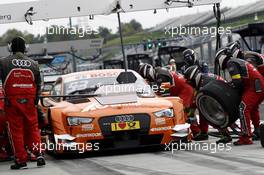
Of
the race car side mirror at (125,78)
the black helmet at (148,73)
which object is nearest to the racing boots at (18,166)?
the race car side mirror at (125,78)

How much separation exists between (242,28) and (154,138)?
44.0 feet

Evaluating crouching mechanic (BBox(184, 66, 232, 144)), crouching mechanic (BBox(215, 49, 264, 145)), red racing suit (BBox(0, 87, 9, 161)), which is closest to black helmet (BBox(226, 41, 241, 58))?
crouching mechanic (BBox(215, 49, 264, 145))

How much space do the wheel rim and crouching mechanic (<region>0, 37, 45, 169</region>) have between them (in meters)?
3.01

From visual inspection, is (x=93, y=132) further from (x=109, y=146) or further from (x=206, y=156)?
(x=206, y=156)

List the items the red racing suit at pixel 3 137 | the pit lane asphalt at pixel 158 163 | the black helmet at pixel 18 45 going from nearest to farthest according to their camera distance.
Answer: the pit lane asphalt at pixel 158 163 < the black helmet at pixel 18 45 < the red racing suit at pixel 3 137

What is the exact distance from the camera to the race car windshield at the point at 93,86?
11.3m

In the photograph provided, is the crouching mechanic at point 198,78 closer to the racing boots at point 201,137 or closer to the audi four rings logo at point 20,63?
the racing boots at point 201,137

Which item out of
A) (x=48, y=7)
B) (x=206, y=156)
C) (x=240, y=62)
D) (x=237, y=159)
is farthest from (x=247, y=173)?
(x=48, y=7)

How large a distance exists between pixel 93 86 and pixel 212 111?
1.97 meters

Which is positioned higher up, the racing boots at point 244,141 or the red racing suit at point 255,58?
the red racing suit at point 255,58

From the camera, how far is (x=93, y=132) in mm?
9844

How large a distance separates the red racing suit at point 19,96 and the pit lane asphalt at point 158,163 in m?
0.36

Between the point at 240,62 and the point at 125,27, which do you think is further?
the point at 125,27

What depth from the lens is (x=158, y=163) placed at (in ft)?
28.3
